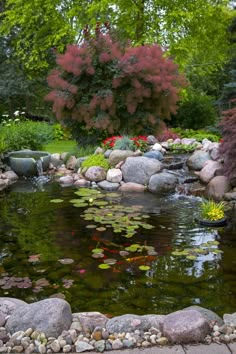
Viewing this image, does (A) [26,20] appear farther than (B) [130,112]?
Yes

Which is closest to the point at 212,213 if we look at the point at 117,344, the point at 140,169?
the point at 140,169

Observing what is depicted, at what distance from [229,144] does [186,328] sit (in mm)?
4575

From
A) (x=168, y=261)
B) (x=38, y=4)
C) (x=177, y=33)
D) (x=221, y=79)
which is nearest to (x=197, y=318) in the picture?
(x=168, y=261)

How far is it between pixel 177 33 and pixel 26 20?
5.72 m

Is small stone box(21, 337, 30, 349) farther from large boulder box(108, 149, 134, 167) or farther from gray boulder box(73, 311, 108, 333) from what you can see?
large boulder box(108, 149, 134, 167)

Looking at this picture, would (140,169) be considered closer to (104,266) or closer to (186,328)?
(104,266)

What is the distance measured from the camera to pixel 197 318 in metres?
2.71

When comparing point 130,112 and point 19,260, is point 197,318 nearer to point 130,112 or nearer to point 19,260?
point 19,260

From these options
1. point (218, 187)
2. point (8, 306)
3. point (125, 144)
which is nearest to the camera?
point (8, 306)

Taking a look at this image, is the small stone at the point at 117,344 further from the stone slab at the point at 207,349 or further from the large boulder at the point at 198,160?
the large boulder at the point at 198,160

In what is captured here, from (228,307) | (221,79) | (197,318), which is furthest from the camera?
(221,79)

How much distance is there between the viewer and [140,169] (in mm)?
8195

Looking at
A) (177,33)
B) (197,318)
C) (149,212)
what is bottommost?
(149,212)

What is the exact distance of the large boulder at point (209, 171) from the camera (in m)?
7.79
